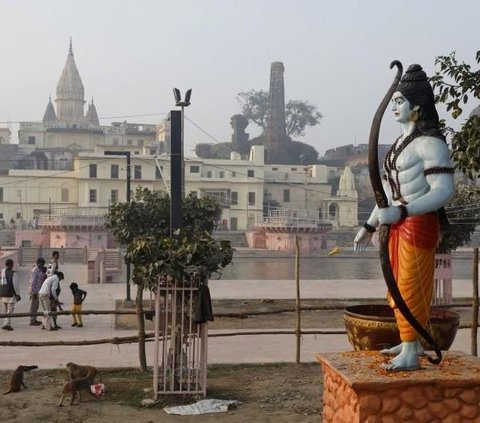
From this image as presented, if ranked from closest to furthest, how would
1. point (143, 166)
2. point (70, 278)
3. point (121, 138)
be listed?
point (70, 278) → point (143, 166) → point (121, 138)

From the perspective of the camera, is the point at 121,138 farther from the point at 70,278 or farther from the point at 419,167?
the point at 419,167

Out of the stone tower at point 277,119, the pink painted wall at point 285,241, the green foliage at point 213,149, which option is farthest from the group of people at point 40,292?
the stone tower at point 277,119

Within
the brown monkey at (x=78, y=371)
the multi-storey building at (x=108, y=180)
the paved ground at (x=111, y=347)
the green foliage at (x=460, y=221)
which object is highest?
the multi-storey building at (x=108, y=180)

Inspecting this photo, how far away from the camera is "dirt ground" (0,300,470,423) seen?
635 cm

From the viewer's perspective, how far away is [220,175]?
5800cm

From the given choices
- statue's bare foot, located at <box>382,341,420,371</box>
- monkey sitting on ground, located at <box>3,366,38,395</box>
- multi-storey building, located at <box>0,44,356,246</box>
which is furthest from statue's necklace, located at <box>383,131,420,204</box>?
multi-storey building, located at <box>0,44,356,246</box>

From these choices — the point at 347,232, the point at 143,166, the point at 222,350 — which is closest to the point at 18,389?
the point at 222,350

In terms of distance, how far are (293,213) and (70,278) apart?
3655 cm

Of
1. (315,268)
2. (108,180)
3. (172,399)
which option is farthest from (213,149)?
(172,399)

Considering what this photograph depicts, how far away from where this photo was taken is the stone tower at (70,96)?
243ft

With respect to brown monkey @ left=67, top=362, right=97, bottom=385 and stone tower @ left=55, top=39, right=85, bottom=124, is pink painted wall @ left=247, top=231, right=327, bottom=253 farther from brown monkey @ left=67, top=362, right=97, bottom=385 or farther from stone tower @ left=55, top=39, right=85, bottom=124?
brown monkey @ left=67, top=362, right=97, bottom=385

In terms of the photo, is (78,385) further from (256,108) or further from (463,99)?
(256,108)

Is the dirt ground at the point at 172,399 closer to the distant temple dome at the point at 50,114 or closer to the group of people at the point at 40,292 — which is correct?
the group of people at the point at 40,292

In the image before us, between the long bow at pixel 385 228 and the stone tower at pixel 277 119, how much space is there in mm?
71366
